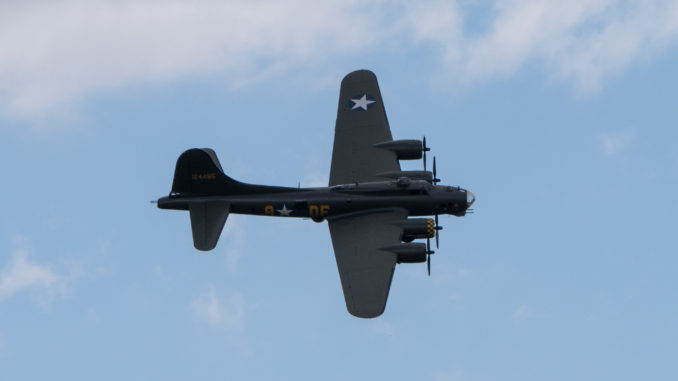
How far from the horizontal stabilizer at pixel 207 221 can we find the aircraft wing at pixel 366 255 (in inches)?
229

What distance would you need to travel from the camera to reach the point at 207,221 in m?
59.0

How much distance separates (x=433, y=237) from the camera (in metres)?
58.7

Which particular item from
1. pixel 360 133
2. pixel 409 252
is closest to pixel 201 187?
pixel 360 133

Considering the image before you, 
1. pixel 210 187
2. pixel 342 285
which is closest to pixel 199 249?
pixel 210 187

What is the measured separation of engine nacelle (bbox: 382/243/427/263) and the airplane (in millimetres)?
51

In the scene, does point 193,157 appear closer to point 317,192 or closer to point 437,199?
point 317,192

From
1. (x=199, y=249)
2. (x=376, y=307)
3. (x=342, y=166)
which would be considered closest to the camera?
(x=376, y=307)

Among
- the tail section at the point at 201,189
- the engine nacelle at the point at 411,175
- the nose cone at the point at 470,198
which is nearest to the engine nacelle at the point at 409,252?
the nose cone at the point at 470,198

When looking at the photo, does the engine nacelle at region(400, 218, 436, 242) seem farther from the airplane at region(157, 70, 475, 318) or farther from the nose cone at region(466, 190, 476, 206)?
the nose cone at region(466, 190, 476, 206)

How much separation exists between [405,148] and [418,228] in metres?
5.27

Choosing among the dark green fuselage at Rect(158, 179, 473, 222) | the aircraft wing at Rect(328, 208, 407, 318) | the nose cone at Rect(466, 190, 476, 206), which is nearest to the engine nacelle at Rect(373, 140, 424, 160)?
the dark green fuselage at Rect(158, 179, 473, 222)

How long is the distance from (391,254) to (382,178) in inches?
218

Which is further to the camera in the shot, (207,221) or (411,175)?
(411,175)

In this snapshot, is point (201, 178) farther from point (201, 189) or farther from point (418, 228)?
point (418, 228)
